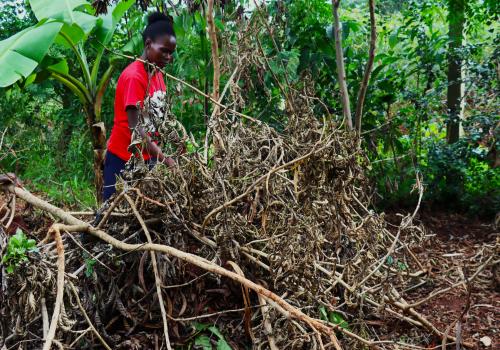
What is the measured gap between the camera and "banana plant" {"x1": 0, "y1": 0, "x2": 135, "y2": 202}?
3656 mm

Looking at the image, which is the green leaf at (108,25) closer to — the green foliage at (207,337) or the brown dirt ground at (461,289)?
the green foliage at (207,337)

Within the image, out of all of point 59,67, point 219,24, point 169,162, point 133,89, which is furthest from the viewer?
point 219,24

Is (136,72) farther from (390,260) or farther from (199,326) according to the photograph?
(390,260)

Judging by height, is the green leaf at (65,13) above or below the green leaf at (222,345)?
above

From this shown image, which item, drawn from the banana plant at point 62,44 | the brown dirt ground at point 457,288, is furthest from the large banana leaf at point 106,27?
the brown dirt ground at point 457,288

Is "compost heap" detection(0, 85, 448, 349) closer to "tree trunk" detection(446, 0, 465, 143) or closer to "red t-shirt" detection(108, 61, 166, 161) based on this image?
"red t-shirt" detection(108, 61, 166, 161)

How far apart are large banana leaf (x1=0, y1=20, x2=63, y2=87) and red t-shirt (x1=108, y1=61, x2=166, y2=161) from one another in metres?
0.54

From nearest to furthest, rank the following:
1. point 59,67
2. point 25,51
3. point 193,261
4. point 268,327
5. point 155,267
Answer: point 193,261 < point 268,327 < point 155,267 < point 25,51 < point 59,67

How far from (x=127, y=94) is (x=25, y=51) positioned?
768 mm

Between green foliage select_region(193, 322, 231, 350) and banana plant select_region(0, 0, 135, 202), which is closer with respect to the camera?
green foliage select_region(193, 322, 231, 350)

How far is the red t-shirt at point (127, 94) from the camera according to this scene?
3.61 meters

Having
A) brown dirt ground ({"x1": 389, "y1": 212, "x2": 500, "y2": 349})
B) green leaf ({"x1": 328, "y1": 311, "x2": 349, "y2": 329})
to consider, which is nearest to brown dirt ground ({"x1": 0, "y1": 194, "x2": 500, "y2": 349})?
brown dirt ground ({"x1": 389, "y1": 212, "x2": 500, "y2": 349})

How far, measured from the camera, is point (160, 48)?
392 centimetres

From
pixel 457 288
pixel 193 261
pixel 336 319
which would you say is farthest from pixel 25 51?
pixel 457 288
